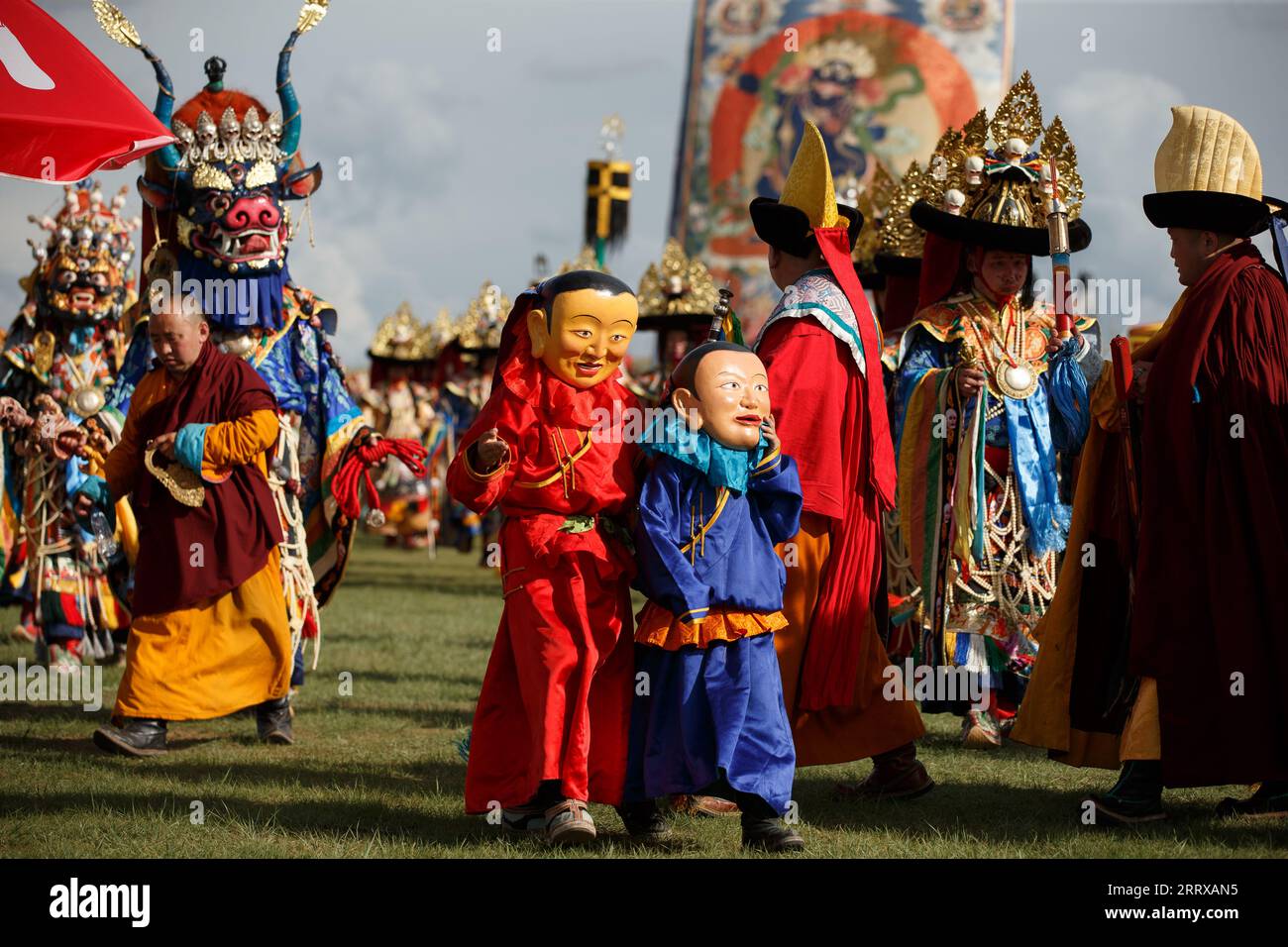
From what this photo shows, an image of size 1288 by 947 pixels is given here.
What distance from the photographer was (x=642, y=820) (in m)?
5.38

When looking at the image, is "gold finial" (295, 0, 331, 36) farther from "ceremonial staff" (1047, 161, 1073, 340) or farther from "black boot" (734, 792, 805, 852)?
"black boot" (734, 792, 805, 852)

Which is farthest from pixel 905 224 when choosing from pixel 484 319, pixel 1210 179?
pixel 484 319

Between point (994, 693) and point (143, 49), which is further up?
point (143, 49)

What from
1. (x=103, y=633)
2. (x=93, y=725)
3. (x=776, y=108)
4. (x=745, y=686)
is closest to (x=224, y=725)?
(x=93, y=725)

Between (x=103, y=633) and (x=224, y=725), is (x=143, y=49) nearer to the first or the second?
(x=224, y=725)

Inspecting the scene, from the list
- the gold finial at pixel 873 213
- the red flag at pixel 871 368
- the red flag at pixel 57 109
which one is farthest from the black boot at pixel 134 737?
the gold finial at pixel 873 213

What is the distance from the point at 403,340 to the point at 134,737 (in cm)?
1704

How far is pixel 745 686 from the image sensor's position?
16.7ft

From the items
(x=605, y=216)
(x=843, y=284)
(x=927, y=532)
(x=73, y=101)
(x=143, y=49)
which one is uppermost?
(x=605, y=216)

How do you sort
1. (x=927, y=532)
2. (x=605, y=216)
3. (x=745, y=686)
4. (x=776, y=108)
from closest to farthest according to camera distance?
(x=745, y=686) → (x=927, y=532) → (x=605, y=216) → (x=776, y=108)

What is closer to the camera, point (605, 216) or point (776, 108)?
point (605, 216)

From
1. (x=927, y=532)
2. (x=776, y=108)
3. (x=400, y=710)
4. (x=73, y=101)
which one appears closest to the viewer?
(x=73, y=101)

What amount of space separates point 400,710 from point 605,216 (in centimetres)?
1367

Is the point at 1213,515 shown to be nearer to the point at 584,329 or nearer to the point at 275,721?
the point at 584,329
